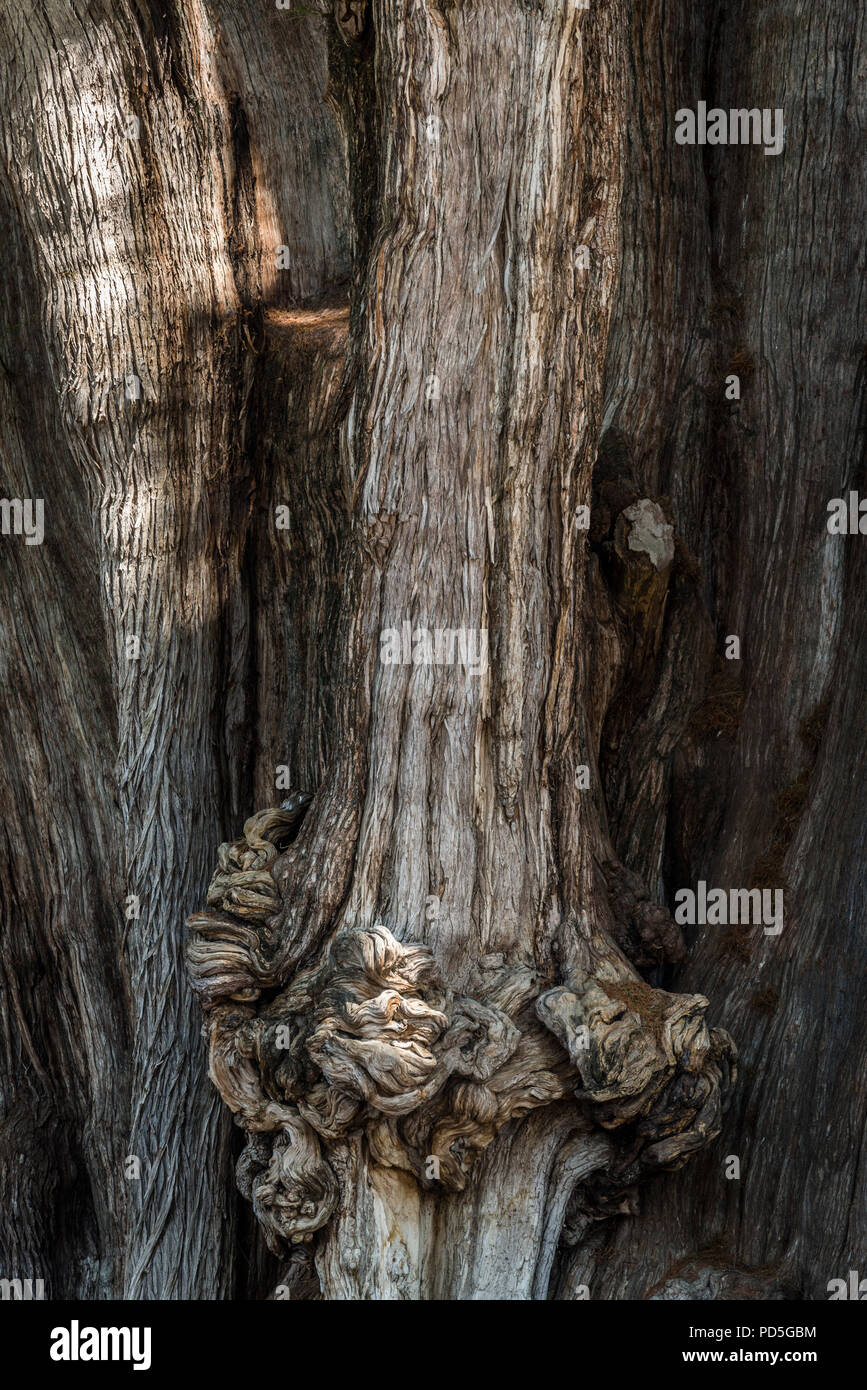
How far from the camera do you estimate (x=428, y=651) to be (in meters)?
3.28

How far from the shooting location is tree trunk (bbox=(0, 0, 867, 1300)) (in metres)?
3.22

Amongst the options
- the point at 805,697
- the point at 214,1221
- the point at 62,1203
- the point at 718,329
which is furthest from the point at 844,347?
the point at 62,1203

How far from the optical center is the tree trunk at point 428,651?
3.22 m

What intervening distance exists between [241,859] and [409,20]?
1943 millimetres
